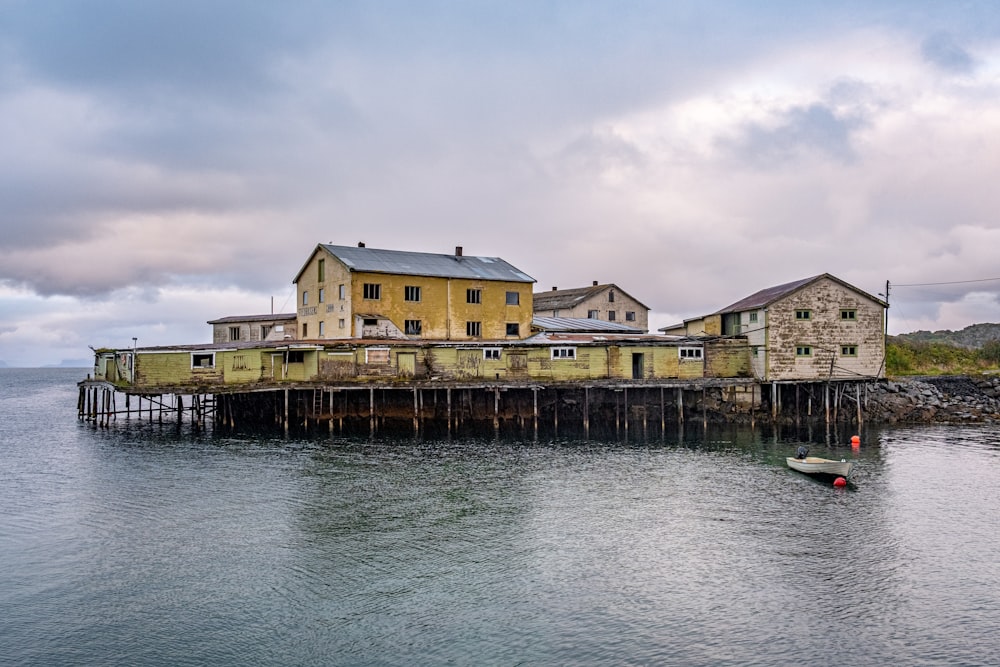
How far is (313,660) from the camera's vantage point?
15328 mm

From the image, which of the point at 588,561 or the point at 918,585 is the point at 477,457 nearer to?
the point at 588,561

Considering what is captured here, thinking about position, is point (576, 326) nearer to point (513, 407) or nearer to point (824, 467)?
point (513, 407)

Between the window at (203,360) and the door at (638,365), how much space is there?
30.0 metres

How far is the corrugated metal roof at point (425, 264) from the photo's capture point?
57.1 m

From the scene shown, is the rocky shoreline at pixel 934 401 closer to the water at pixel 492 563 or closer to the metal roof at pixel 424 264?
the water at pixel 492 563

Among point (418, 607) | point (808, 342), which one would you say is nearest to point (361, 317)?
point (808, 342)

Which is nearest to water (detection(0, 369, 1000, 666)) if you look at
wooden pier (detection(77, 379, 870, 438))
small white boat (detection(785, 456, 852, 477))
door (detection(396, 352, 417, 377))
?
small white boat (detection(785, 456, 852, 477))

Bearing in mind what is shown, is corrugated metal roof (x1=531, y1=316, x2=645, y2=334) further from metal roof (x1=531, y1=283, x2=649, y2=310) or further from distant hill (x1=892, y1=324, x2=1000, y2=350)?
distant hill (x1=892, y1=324, x2=1000, y2=350)

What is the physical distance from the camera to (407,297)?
2264 inches

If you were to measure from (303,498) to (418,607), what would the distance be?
12219 millimetres

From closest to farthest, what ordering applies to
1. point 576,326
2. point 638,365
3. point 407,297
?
point 638,365 < point 407,297 < point 576,326

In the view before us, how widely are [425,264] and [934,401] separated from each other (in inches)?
1666

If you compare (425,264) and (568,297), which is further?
(568,297)

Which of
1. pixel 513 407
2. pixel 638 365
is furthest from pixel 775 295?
pixel 513 407
